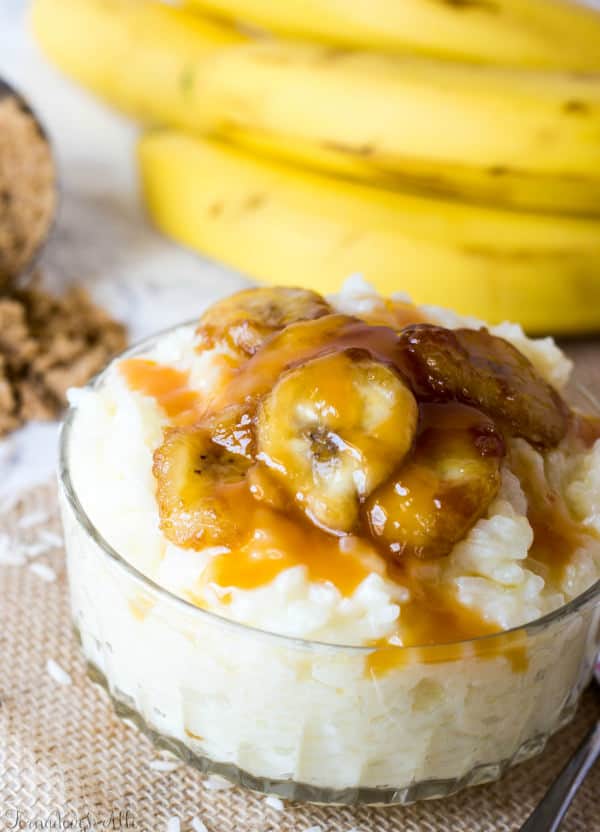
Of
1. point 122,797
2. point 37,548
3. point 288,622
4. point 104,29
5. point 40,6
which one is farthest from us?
point 40,6

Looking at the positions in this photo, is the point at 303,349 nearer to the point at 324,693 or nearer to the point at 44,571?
the point at 324,693

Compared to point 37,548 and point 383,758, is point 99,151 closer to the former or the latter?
point 37,548

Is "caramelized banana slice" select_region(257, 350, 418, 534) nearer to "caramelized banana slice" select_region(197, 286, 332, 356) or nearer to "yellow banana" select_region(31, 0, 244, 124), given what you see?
"caramelized banana slice" select_region(197, 286, 332, 356)

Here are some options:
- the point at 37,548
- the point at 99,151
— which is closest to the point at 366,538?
the point at 37,548

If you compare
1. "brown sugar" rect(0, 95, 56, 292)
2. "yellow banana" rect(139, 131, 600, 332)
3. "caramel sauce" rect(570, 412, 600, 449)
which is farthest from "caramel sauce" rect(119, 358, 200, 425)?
"brown sugar" rect(0, 95, 56, 292)

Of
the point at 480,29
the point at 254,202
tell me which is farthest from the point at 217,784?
the point at 480,29

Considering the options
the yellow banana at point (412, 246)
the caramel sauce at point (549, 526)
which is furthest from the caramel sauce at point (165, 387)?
the yellow banana at point (412, 246)

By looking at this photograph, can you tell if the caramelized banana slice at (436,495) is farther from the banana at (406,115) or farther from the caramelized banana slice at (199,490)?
the banana at (406,115)
